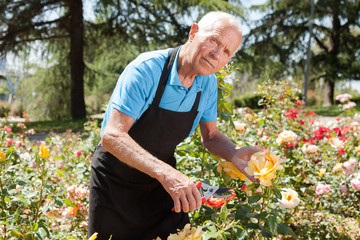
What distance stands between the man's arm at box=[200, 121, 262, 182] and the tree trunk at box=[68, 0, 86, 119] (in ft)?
30.0

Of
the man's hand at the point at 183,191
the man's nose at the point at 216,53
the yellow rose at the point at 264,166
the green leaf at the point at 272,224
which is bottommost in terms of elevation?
the green leaf at the point at 272,224

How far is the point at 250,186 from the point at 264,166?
0.18 metres

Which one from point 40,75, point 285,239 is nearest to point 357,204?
point 285,239

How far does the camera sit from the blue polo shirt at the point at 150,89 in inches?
43.5

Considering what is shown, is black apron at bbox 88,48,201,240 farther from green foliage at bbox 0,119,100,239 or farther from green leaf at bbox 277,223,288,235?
green leaf at bbox 277,223,288,235

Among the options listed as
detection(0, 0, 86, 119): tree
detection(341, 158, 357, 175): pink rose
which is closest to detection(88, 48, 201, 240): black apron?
detection(341, 158, 357, 175): pink rose

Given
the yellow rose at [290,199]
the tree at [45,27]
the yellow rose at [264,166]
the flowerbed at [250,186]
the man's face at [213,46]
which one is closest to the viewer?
the yellow rose at [264,166]

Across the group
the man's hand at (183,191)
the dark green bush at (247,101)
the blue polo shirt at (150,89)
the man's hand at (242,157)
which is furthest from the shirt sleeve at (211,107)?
the dark green bush at (247,101)

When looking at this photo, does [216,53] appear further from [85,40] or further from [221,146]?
[85,40]

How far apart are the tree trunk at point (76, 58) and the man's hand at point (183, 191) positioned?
9614 mm

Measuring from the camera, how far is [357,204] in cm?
242

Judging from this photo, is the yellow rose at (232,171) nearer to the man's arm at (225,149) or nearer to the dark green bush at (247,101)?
the man's arm at (225,149)

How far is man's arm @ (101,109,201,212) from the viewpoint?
36.7 inches

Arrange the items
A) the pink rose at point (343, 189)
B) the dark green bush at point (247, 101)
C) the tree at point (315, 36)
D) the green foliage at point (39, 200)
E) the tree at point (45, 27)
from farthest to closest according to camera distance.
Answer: the dark green bush at point (247, 101) → the tree at point (315, 36) → the tree at point (45, 27) → the pink rose at point (343, 189) → the green foliage at point (39, 200)
